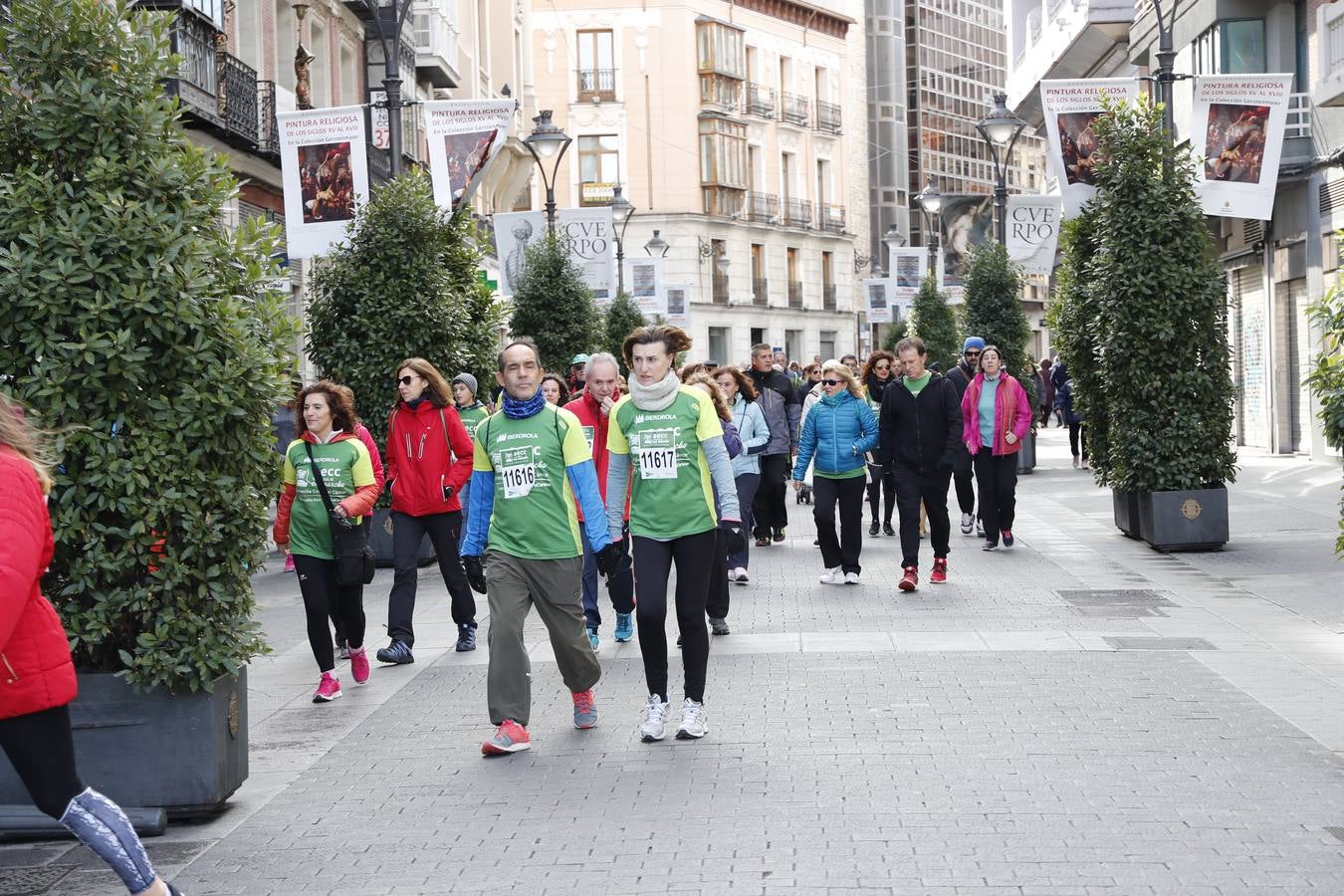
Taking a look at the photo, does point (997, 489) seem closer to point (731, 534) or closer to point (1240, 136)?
point (1240, 136)

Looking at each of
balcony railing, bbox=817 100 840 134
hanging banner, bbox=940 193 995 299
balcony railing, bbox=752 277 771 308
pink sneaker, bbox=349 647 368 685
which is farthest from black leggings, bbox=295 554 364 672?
balcony railing, bbox=817 100 840 134

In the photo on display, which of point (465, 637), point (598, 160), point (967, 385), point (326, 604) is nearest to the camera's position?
point (326, 604)

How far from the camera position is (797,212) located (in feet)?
249

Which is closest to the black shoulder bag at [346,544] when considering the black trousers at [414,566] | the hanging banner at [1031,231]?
the black trousers at [414,566]

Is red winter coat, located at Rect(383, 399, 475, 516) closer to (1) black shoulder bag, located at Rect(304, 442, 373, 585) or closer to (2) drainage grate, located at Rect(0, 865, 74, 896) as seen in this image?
(1) black shoulder bag, located at Rect(304, 442, 373, 585)

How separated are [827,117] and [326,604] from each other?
70.4 m

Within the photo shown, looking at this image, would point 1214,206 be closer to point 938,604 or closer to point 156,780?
point 938,604

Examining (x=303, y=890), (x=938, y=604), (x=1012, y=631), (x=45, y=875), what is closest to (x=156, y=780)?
(x=45, y=875)

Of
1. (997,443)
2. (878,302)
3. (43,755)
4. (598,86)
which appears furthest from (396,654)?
(598,86)

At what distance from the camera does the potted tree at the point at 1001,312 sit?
99.2 ft

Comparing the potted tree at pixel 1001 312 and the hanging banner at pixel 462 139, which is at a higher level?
the hanging banner at pixel 462 139

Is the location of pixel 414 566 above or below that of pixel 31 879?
above

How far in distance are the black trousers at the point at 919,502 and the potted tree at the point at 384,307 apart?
5082 mm

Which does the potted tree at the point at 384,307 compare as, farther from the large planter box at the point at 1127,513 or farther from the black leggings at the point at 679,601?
the black leggings at the point at 679,601
